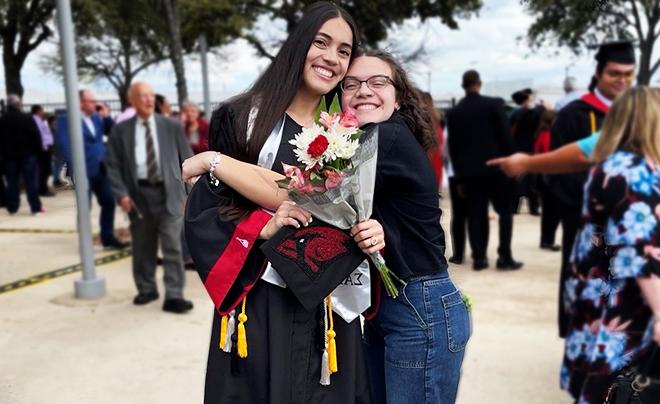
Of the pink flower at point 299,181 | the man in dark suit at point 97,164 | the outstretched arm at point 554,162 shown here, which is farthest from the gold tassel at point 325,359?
the man in dark suit at point 97,164

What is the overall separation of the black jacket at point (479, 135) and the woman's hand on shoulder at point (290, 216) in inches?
190

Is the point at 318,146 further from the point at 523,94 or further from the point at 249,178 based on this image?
the point at 523,94

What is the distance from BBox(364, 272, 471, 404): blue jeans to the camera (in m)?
1.93

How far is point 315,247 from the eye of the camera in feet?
5.74

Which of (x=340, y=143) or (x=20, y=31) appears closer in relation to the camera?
(x=340, y=143)

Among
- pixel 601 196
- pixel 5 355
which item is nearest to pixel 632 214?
pixel 601 196

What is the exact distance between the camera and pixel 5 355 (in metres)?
4.26

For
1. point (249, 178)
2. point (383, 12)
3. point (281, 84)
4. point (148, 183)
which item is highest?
point (383, 12)

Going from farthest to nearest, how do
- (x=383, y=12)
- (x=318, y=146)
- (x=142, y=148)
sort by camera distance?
(x=383, y=12) → (x=142, y=148) → (x=318, y=146)

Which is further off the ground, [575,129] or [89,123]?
[575,129]

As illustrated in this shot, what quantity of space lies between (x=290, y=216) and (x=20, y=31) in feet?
53.3

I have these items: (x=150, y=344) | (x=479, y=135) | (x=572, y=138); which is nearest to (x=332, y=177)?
(x=572, y=138)

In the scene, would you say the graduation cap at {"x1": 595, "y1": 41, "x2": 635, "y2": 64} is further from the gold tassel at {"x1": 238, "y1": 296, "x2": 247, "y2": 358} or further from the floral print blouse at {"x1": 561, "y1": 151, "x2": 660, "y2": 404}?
the gold tassel at {"x1": 238, "y1": 296, "x2": 247, "y2": 358}

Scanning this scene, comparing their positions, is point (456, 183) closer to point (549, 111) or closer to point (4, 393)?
point (549, 111)
